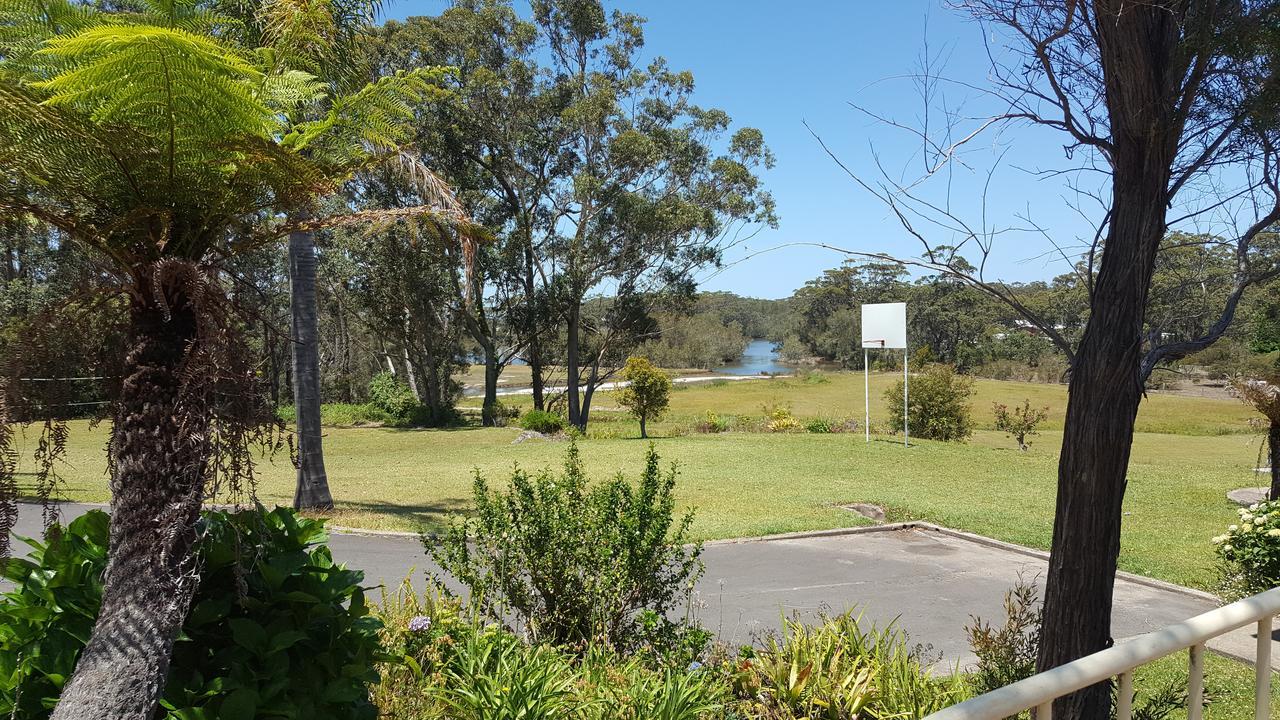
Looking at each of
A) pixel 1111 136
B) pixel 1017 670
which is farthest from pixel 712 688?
pixel 1111 136

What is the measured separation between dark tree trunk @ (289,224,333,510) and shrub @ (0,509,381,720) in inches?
332

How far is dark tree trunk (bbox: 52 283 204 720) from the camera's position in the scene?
2.05 meters

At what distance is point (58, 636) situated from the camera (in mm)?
2312

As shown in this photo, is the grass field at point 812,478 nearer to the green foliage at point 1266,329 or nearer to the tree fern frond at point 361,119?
the green foliage at point 1266,329

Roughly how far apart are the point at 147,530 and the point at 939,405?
74.3 ft

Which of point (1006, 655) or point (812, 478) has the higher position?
point (1006, 655)

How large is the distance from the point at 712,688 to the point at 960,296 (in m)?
61.9

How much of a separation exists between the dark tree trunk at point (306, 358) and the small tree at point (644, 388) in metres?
13.0

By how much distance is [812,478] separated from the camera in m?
15.1

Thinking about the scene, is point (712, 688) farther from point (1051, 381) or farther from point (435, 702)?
point (1051, 381)

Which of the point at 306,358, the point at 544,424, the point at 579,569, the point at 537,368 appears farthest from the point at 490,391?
the point at 579,569

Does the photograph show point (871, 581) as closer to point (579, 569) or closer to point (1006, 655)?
point (1006, 655)

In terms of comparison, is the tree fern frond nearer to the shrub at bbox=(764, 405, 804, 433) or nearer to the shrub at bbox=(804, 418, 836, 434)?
the shrub at bbox=(764, 405, 804, 433)

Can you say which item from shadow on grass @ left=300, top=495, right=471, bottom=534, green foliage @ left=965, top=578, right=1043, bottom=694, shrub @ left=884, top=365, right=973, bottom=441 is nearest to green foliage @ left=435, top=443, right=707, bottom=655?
green foliage @ left=965, top=578, right=1043, bottom=694
